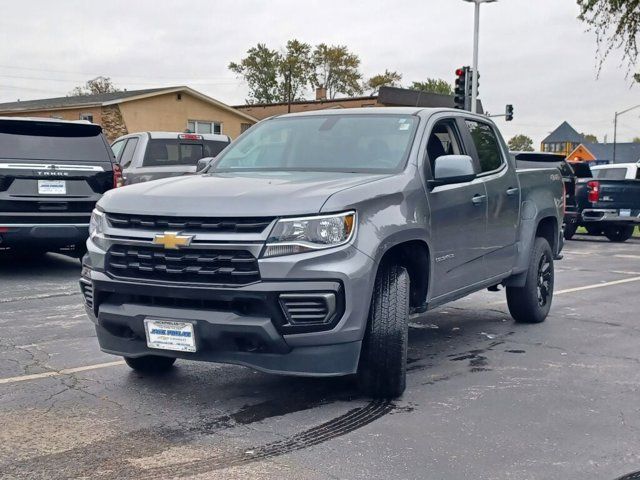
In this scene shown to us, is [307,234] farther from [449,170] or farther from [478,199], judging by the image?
[478,199]

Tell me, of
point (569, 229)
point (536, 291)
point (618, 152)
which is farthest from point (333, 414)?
point (618, 152)

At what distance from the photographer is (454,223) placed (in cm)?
615

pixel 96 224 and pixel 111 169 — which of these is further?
pixel 111 169

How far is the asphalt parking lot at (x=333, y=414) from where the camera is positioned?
414 cm

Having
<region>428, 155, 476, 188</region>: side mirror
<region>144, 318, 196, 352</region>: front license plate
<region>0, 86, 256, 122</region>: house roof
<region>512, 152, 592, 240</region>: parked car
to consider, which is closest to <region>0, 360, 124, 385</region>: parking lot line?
<region>144, 318, 196, 352</region>: front license plate

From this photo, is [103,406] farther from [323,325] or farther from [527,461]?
[527,461]

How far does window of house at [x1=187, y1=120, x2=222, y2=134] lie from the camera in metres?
37.2

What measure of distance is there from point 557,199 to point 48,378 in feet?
16.8

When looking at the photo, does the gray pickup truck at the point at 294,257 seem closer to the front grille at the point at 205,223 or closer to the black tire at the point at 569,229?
the front grille at the point at 205,223

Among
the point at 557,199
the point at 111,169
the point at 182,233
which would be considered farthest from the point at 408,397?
the point at 111,169

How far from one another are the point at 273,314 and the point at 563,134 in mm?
141163

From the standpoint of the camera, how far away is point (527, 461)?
4.26 metres

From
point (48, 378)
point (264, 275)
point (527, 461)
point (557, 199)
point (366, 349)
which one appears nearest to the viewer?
point (527, 461)

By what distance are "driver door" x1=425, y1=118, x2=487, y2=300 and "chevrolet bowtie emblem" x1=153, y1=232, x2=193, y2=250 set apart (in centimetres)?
182
